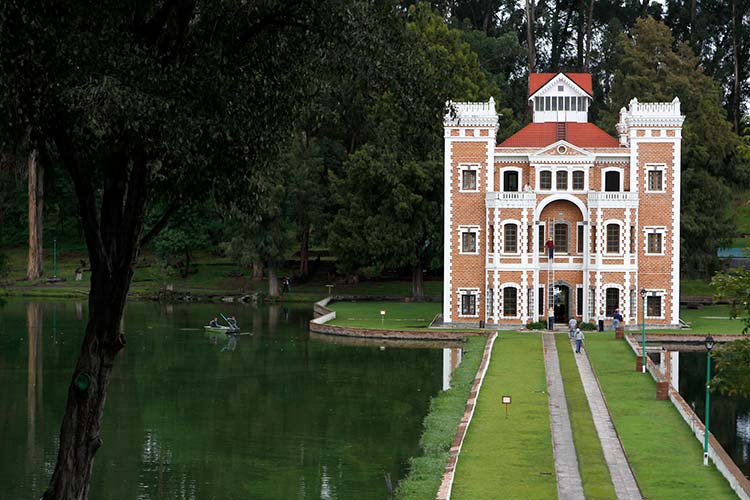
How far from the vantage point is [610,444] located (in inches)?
1057

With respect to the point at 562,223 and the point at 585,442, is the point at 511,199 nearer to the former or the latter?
the point at 562,223

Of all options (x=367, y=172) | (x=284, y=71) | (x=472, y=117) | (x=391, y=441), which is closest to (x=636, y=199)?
(x=472, y=117)

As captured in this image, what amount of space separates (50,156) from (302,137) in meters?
60.2

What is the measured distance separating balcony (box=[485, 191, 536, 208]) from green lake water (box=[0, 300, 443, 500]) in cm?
1012

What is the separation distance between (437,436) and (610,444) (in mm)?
4381

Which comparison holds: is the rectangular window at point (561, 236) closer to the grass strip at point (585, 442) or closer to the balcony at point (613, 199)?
the balcony at point (613, 199)

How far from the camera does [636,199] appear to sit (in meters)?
56.9

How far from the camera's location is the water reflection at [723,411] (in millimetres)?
28922

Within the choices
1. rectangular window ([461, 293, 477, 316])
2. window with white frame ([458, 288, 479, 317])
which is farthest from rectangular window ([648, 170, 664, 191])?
rectangular window ([461, 293, 477, 316])

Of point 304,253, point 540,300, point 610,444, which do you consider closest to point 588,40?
point 304,253

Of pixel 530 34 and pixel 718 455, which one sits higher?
pixel 530 34

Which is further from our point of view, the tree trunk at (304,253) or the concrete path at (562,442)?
the tree trunk at (304,253)

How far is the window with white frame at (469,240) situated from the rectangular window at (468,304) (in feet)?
7.40

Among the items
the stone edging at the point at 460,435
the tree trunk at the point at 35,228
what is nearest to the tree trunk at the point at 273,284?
the tree trunk at the point at 35,228
